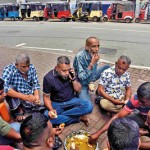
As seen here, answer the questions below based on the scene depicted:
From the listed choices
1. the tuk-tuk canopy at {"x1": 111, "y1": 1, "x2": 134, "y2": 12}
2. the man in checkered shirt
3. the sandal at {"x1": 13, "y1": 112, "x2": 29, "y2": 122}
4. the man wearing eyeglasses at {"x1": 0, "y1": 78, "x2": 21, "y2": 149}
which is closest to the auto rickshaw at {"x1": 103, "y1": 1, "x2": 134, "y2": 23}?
the tuk-tuk canopy at {"x1": 111, "y1": 1, "x2": 134, "y2": 12}

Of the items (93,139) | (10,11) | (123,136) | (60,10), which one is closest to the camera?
(123,136)

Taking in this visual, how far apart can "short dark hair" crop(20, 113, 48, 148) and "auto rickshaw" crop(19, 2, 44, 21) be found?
21168 millimetres

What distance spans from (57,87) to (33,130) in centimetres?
184

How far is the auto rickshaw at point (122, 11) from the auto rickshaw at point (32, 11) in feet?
23.7

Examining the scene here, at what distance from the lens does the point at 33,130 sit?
6.61 ft

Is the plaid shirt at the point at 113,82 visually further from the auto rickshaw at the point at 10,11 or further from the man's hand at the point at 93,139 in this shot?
the auto rickshaw at the point at 10,11

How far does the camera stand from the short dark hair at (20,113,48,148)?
1.99m

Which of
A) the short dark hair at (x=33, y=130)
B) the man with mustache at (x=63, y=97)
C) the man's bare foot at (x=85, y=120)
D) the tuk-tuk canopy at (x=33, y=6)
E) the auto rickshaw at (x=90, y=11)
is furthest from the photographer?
the tuk-tuk canopy at (x=33, y=6)

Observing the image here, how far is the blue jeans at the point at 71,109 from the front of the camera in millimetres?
3939

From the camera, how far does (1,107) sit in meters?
3.34

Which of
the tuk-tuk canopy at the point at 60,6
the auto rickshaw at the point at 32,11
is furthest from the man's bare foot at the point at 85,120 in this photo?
the auto rickshaw at the point at 32,11

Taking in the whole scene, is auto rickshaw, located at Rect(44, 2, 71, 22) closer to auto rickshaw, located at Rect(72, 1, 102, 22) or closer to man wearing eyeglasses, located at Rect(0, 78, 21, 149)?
auto rickshaw, located at Rect(72, 1, 102, 22)

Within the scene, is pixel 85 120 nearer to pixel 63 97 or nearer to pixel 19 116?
pixel 63 97

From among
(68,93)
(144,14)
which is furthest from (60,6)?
(68,93)
